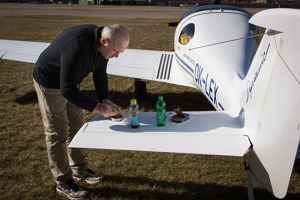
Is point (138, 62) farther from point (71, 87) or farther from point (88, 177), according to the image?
point (71, 87)

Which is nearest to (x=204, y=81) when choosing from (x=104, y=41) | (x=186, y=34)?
(x=186, y=34)

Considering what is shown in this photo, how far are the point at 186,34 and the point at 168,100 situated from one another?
1.78 metres

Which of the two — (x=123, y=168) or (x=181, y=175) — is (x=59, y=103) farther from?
(x=181, y=175)

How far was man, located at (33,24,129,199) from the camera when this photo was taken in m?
2.92

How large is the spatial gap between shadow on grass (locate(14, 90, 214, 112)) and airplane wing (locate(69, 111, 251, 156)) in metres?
3.59

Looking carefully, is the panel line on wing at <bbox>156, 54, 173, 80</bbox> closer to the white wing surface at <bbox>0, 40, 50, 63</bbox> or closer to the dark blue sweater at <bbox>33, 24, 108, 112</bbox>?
the white wing surface at <bbox>0, 40, 50, 63</bbox>

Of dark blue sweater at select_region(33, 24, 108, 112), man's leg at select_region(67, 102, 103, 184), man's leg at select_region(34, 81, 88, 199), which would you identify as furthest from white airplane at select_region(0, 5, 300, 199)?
man's leg at select_region(67, 102, 103, 184)

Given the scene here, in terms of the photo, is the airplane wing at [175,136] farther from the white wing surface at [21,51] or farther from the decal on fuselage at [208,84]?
the white wing surface at [21,51]

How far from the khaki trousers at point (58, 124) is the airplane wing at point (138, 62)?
112 inches

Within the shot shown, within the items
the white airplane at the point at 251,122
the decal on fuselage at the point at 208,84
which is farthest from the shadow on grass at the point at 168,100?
the white airplane at the point at 251,122

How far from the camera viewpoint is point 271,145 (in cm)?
240

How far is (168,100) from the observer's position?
285 inches

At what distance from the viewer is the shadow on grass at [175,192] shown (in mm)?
3811

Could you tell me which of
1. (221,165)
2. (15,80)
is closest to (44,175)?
(221,165)
